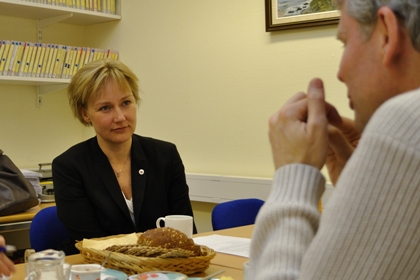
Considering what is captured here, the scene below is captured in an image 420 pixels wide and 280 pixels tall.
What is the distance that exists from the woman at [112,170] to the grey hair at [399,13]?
1793 millimetres

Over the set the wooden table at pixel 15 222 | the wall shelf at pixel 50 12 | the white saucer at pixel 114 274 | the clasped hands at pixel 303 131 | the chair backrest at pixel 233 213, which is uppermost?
the wall shelf at pixel 50 12

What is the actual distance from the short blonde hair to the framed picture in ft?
3.79

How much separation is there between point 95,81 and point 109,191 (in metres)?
0.54

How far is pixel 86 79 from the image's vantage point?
106 inches

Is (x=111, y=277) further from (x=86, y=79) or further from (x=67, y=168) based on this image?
(x=86, y=79)

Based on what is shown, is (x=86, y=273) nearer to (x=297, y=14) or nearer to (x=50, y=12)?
(x=297, y=14)

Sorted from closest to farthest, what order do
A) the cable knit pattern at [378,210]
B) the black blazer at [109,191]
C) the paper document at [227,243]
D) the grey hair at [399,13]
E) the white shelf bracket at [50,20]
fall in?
the cable knit pattern at [378,210], the grey hair at [399,13], the paper document at [227,243], the black blazer at [109,191], the white shelf bracket at [50,20]

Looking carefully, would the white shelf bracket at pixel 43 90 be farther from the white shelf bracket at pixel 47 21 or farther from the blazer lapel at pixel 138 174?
the blazer lapel at pixel 138 174

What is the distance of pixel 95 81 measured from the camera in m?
2.66

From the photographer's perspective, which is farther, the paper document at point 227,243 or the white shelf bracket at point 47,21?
the white shelf bracket at point 47,21

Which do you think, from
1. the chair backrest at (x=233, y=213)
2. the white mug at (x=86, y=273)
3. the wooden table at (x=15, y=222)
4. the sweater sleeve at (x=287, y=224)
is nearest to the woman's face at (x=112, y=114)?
the chair backrest at (x=233, y=213)

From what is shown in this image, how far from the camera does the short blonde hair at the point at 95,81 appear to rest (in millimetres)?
2669

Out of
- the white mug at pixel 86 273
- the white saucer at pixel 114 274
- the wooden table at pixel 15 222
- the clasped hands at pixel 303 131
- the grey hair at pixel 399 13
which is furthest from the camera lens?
the wooden table at pixel 15 222

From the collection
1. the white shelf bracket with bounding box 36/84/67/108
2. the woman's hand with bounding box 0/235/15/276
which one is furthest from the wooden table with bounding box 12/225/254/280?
the white shelf bracket with bounding box 36/84/67/108
